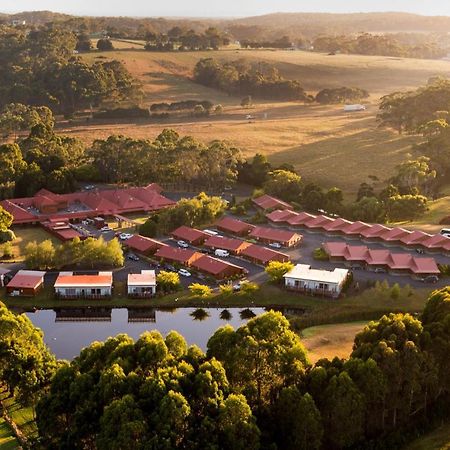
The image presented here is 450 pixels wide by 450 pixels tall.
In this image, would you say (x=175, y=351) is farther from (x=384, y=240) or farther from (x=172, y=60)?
(x=172, y=60)

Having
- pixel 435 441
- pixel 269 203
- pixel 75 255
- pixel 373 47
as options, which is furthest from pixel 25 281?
pixel 373 47

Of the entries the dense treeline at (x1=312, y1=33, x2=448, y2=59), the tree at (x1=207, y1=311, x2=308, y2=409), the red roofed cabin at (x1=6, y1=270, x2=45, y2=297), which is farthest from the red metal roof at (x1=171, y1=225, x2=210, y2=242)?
the dense treeline at (x1=312, y1=33, x2=448, y2=59)

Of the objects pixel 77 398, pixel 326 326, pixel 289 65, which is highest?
pixel 289 65

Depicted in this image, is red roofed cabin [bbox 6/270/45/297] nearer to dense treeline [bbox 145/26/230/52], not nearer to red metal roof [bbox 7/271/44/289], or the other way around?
red metal roof [bbox 7/271/44/289]

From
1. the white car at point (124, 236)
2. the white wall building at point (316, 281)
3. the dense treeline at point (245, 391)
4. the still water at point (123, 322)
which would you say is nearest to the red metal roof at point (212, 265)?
the white wall building at point (316, 281)

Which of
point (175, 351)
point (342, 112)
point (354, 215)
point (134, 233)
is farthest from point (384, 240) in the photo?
point (342, 112)

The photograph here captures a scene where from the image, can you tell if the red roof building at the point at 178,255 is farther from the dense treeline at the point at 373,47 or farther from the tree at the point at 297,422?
the dense treeline at the point at 373,47
